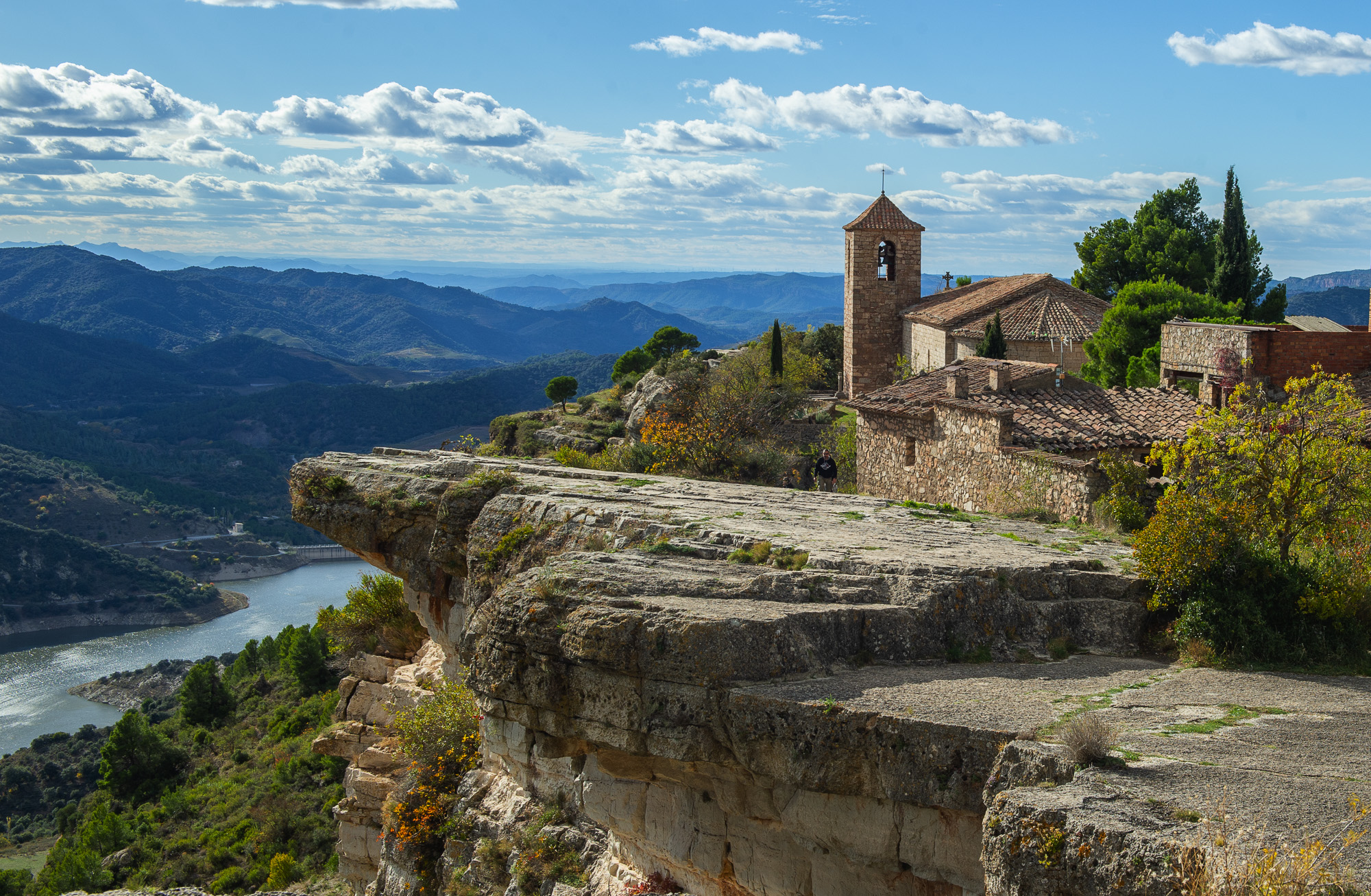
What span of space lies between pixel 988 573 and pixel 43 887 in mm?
34387

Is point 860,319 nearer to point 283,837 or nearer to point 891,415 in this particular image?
point 891,415

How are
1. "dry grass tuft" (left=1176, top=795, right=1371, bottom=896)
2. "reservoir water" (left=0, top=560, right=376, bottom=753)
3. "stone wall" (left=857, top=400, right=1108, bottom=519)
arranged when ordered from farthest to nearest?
"reservoir water" (left=0, top=560, right=376, bottom=753)
"stone wall" (left=857, top=400, right=1108, bottom=519)
"dry grass tuft" (left=1176, top=795, right=1371, bottom=896)

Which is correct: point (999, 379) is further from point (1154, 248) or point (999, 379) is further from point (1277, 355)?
point (1154, 248)

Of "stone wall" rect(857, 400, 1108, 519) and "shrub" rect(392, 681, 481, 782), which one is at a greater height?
"stone wall" rect(857, 400, 1108, 519)

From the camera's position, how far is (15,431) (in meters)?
136

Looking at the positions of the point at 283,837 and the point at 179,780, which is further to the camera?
the point at 179,780

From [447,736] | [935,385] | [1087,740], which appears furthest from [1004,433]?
[1087,740]

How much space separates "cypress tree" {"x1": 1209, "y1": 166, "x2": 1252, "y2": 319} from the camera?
124 ft

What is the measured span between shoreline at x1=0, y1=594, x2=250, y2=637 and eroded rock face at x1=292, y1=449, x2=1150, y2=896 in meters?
97.5

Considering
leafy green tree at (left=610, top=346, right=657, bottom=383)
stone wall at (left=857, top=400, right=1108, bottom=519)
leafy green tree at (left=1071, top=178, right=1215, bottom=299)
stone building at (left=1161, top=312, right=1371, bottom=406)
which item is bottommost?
stone wall at (left=857, top=400, right=1108, bottom=519)

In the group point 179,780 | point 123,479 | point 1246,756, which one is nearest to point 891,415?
point 1246,756

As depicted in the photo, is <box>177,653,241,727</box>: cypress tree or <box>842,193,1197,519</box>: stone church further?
<box>177,653,241,727</box>: cypress tree

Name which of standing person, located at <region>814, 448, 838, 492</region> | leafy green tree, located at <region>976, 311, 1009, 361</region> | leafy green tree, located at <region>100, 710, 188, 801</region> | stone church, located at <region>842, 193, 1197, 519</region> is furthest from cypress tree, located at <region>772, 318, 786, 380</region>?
leafy green tree, located at <region>100, 710, 188, 801</region>

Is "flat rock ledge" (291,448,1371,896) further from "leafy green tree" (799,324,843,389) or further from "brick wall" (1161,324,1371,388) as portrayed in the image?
"leafy green tree" (799,324,843,389)
